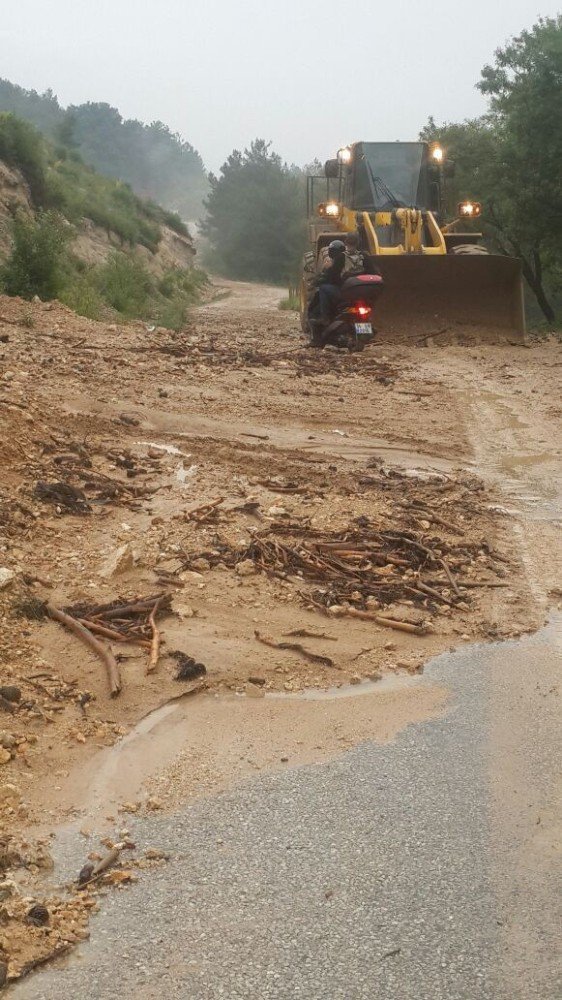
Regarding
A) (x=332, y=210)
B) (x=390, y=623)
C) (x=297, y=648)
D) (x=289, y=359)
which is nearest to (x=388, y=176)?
(x=332, y=210)

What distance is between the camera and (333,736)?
12.8ft

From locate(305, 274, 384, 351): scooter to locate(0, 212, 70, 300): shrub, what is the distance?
4970 mm

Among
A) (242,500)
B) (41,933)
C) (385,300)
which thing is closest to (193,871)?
(41,933)

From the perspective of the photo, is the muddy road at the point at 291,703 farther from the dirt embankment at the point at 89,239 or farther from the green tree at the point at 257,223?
the green tree at the point at 257,223

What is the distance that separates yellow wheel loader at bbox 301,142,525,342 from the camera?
16.5 m

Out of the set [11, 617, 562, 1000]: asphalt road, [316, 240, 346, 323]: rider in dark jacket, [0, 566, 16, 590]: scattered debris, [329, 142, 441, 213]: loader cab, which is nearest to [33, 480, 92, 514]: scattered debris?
[0, 566, 16, 590]: scattered debris

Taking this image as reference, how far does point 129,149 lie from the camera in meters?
121

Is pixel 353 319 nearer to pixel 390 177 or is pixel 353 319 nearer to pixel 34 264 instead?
pixel 390 177

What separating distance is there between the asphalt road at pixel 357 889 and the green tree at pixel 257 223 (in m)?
50.5

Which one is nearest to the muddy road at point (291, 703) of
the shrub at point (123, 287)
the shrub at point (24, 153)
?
the shrub at point (123, 287)

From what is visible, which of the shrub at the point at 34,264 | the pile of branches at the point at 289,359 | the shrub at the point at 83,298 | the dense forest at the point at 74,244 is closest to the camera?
the pile of branches at the point at 289,359

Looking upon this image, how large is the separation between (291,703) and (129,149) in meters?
125

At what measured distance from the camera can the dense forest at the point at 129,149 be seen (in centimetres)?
10712

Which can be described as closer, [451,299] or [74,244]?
[451,299]
